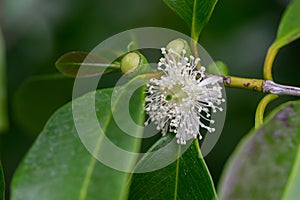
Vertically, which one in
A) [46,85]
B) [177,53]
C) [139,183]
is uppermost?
[177,53]

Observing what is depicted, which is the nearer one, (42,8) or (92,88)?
(92,88)

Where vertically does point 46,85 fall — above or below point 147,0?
below

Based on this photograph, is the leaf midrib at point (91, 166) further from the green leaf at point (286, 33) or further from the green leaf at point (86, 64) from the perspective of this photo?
the green leaf at point (286, 33)

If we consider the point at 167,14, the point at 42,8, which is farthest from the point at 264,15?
the point at 42,8

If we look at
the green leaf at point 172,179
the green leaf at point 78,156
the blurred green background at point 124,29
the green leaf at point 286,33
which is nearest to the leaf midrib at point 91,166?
the green leaf at point 78,156

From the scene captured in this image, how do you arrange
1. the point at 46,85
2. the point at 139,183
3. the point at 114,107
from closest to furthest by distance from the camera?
the point at 114,107 → the point at 139,183 → the point at 46,85

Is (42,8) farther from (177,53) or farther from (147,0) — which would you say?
(177,53)

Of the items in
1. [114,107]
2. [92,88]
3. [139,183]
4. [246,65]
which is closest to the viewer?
[114,107]

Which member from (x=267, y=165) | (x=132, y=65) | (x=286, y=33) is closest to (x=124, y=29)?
(x=286, y=33)
